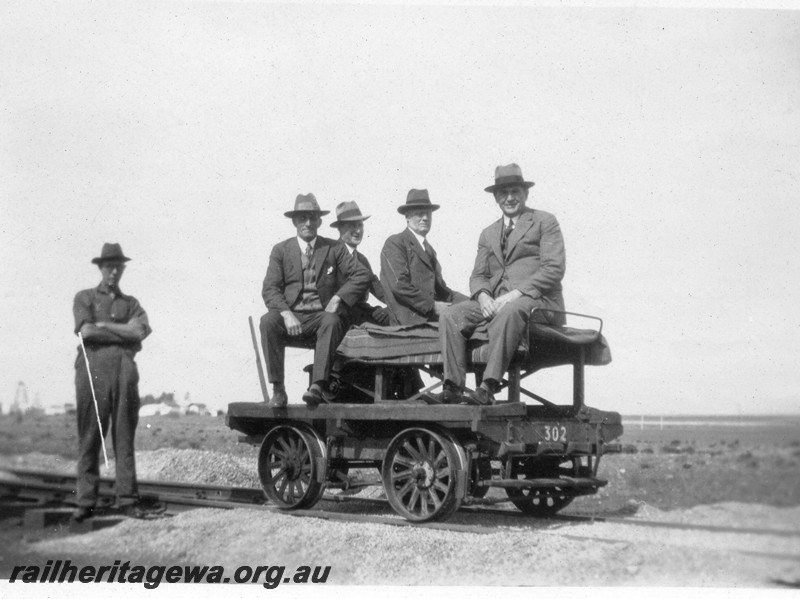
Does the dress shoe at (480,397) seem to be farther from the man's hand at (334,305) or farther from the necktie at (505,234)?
A: the man's hand at (334,305)

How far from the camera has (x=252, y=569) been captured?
6855 millimetres

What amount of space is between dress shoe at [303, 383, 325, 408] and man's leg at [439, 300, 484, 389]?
1499 mm

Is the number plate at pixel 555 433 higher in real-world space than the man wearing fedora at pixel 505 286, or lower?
lower

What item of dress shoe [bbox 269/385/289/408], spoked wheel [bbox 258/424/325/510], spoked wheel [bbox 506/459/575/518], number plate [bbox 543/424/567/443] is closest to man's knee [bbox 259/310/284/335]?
dress shoe [bbox 269/385/289/408]

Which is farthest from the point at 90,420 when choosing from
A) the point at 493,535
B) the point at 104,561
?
the point at 493,535

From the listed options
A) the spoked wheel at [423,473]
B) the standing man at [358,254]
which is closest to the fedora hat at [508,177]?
the standing man at [358,254]

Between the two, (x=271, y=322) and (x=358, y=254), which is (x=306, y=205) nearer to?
(x=358, y=254)

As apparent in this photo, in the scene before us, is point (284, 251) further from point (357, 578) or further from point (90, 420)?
point (357, 578)

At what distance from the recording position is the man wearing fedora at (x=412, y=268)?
875 centimetres

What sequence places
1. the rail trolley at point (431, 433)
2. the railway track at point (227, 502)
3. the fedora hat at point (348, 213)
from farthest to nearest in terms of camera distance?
the fedora hat at point (348, 213) → the rail trolley at point (431, 433) → the railway track at point (227, 502)

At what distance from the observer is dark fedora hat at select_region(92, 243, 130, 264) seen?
871 centimetres

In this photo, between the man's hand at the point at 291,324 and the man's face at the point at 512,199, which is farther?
the man's hand at the point at 291,324

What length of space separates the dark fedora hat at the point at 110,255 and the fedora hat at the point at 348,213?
8.24ft

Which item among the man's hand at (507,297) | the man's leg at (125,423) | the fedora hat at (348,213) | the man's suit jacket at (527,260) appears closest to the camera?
the man's hand at (507,297)
